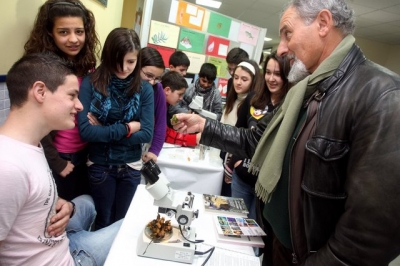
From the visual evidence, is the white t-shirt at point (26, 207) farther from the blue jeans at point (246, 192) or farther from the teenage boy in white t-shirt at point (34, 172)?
the blue jeans at point (246, 192)

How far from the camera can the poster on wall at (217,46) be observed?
333 cm

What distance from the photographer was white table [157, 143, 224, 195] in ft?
6.42

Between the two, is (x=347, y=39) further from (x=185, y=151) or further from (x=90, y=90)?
(x=185, y=151)

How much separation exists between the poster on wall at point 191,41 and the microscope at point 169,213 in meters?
2.50

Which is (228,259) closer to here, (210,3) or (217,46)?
(217,46)

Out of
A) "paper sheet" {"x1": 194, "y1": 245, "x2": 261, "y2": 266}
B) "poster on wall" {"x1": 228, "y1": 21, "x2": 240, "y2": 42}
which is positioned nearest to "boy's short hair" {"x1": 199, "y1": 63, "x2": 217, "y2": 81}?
"poster on wall" {"x1": 228, "y1": 21, "x2": 240, "y2": 42}

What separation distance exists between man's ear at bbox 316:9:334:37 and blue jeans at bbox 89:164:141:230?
49.4 inches

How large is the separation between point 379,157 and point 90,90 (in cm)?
136

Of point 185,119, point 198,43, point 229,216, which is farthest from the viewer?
point 198,43

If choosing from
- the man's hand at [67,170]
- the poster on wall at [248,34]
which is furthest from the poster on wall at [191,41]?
the man's hand at [67,170]

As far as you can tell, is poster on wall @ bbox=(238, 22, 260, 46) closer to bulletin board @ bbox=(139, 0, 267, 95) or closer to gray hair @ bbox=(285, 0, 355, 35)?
bulletin board @ bbox=(139, 0, 267, 95)

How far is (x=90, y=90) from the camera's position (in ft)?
4.67

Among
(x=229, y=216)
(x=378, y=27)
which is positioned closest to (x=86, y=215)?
(x=229, y=216)

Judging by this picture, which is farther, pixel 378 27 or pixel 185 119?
pixel 378 27
